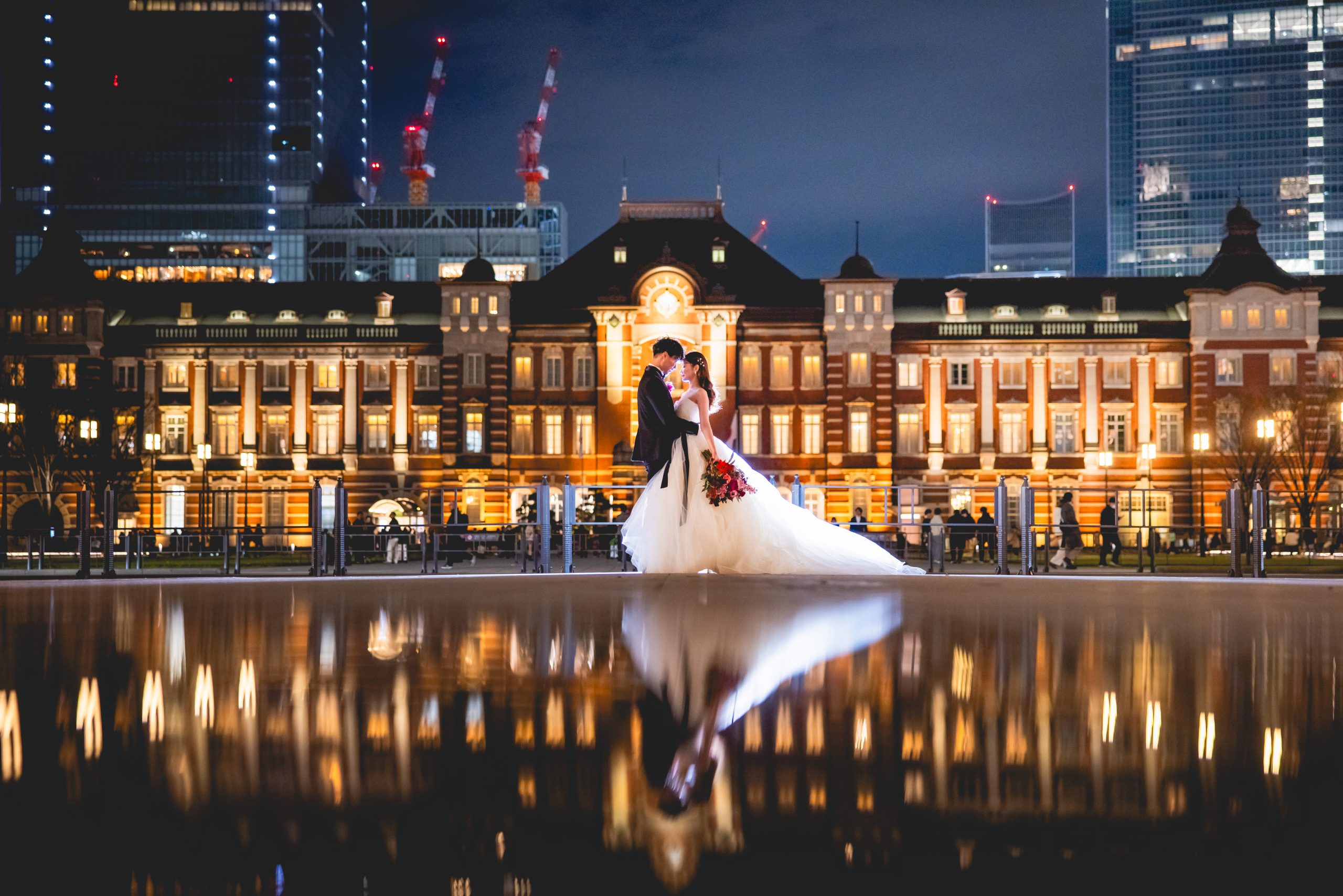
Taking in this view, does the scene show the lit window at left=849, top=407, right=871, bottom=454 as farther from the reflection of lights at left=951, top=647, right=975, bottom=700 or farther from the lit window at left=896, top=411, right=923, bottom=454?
the reflection of lights at left=951, top=647, right=975, bottom=700

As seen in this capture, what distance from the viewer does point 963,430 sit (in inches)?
2132

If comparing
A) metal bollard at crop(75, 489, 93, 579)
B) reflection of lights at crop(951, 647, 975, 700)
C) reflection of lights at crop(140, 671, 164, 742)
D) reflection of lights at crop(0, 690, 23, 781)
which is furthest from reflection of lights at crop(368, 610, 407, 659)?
metal bollard at crop(75, 489, 93, 579)

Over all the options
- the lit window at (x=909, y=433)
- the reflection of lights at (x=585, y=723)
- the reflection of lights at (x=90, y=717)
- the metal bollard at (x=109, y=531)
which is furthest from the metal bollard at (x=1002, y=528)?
the lit window at (x=909, y=433)

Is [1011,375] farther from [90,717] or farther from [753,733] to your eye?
[90,717]

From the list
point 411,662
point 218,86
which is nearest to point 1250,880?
point 411,662

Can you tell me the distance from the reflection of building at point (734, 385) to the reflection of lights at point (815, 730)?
1884 inches

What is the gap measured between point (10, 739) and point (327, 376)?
5233 cm

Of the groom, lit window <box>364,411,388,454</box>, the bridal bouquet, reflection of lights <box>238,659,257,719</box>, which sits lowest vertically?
reflection of lights <box>238,659,257,719</box>

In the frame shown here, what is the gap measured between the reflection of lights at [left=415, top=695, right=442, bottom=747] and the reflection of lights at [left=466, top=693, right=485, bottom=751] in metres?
0.10

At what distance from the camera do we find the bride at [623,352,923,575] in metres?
12.0

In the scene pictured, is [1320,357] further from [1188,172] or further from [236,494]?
[1188,172]

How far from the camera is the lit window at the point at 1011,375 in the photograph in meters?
54.1

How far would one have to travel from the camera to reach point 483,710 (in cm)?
465

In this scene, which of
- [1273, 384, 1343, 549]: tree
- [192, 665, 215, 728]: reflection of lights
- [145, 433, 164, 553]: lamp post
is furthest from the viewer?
[145, 433, 164, 553]: lamp post
